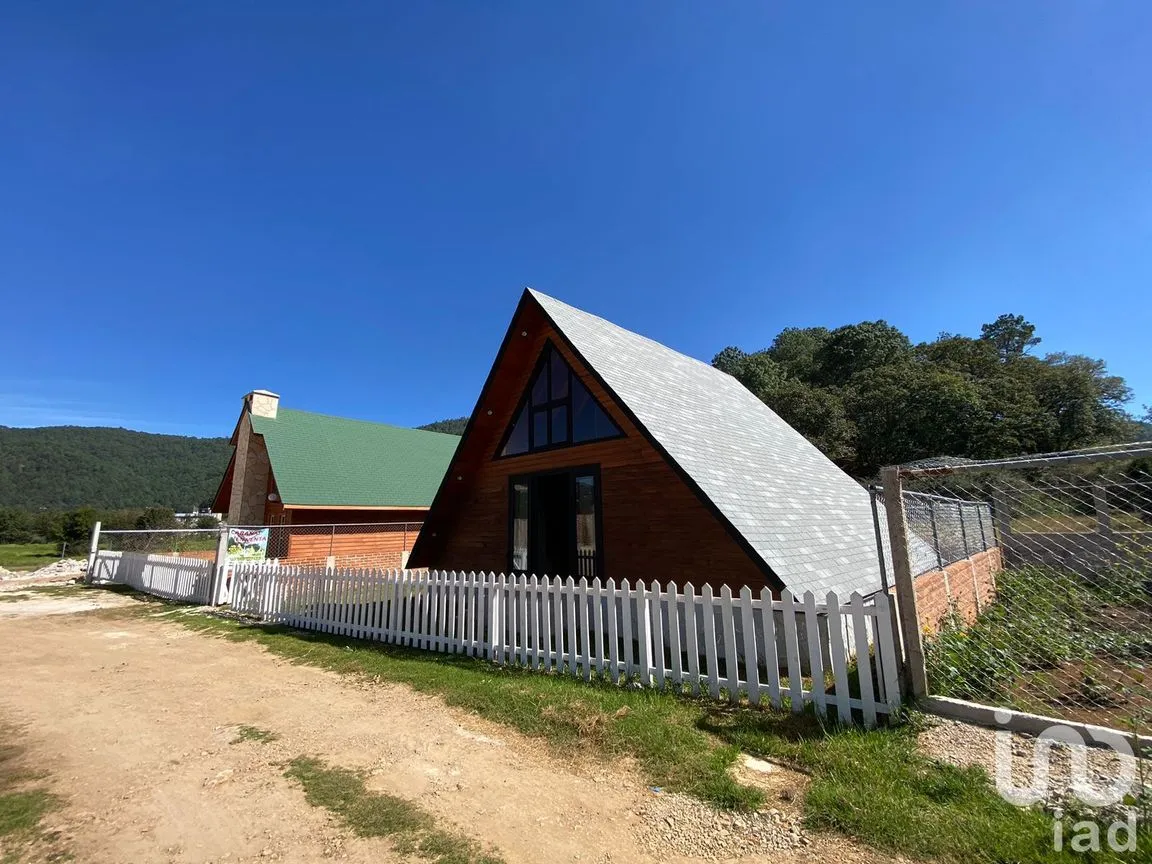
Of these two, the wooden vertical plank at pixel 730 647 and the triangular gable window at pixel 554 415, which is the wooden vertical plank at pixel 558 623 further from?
the triangular gable window at pixel 554 415

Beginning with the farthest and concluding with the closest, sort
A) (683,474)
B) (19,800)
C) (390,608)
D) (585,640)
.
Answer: (390,608) < (683,474) < (585,640) < (19,800)

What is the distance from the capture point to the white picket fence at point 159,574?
1295cm

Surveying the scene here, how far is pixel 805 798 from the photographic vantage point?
3.42m

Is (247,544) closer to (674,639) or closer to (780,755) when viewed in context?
(674,639)

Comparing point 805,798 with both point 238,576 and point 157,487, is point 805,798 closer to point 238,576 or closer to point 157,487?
point 238,576

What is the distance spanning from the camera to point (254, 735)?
15.6 feet

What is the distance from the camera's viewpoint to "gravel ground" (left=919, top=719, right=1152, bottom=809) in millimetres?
3285

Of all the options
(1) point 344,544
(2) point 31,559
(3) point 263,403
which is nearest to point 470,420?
(1) point 344,544

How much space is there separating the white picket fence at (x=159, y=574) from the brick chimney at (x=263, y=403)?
26.2 ft

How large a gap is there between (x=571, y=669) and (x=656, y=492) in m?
3.47

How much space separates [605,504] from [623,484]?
1.70 feet

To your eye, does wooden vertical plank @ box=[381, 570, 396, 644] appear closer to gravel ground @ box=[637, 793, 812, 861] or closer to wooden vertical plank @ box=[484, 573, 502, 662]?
wooden vertical plank @ box=[484, 573, 502, 662]

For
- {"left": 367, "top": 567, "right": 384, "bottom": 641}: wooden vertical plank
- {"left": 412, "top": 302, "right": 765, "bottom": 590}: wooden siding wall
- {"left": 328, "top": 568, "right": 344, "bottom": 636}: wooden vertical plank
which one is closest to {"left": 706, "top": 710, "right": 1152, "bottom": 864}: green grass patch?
{"left": 412, "top": 302, "right": 765, "bottom": 590}: wooden siding wall

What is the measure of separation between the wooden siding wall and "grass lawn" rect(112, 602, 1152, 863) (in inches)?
104
